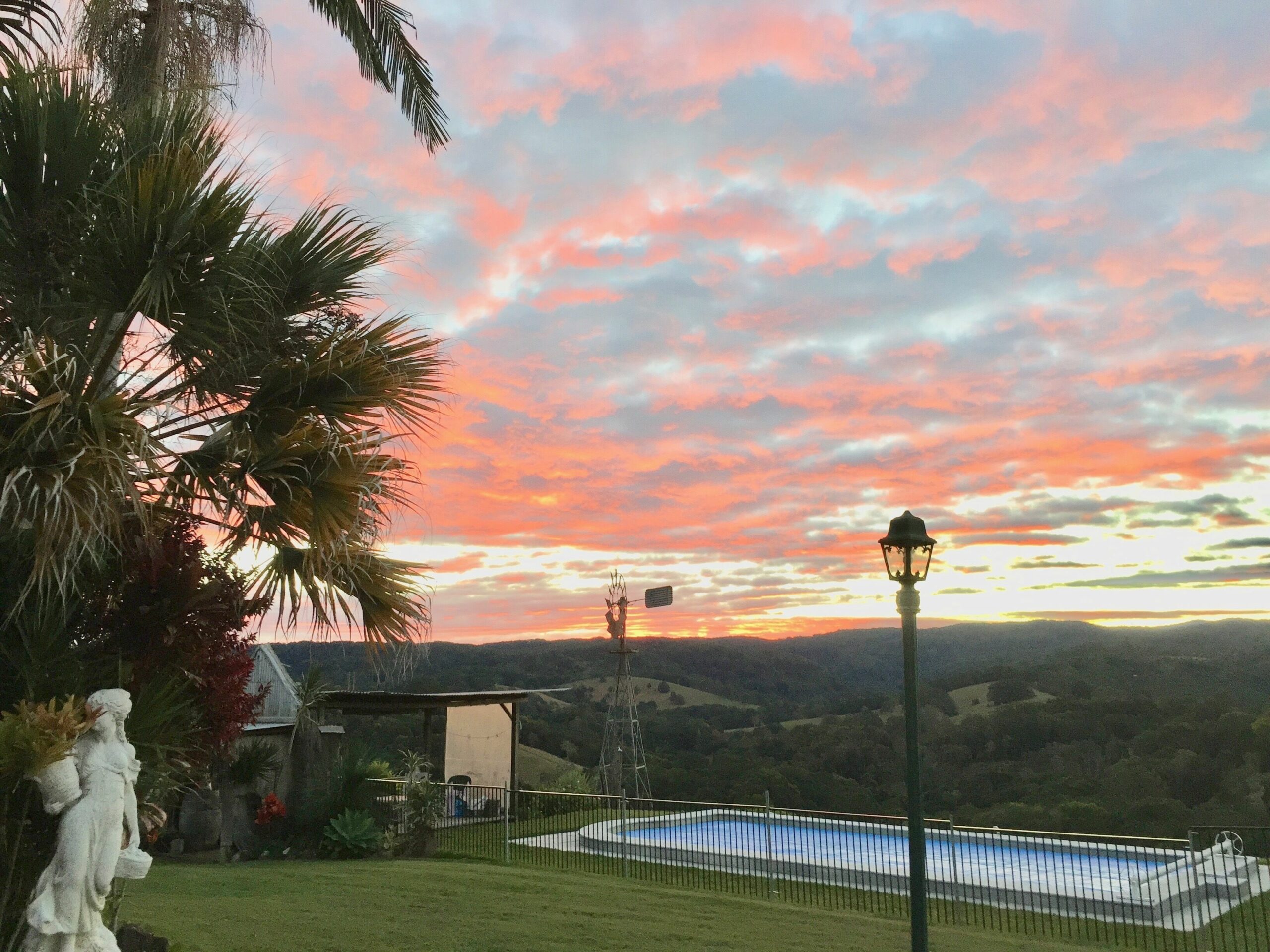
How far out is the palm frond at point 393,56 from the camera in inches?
395

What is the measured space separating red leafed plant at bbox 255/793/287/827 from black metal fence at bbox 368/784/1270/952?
5.52 feet

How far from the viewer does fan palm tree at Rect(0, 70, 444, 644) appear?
5598 mm

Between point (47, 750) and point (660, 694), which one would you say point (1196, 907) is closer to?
point (47, 750)

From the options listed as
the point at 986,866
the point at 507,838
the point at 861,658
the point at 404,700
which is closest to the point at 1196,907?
the point at 986,866

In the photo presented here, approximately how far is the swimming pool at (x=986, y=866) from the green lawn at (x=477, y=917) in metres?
2.15

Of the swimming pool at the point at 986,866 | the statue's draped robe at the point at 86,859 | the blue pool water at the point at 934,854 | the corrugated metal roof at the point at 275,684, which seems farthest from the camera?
the corrugated metal roof at the point at 275,684

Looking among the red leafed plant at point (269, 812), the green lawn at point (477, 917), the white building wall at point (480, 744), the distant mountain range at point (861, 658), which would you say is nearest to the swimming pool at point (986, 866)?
the green lawn at point (477, 917)

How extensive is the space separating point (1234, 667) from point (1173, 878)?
36479 millimetres

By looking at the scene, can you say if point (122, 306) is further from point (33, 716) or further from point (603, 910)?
point (603, 910)

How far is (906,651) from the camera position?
22.9 ft

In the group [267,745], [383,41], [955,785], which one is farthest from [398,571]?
[955,785]

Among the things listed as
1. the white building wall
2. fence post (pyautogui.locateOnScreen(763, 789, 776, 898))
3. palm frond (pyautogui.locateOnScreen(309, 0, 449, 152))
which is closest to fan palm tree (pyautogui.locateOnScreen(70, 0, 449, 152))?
palm frond (pyautogui.locateOnScreen(309, 0, 449, 152))

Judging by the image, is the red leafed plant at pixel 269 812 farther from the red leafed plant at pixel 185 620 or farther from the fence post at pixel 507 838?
the red leafed plant at pixel 185 620

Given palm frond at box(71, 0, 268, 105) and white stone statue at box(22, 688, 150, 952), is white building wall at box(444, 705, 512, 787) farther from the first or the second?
white stone statue at box(22, 688, 150, 952)
